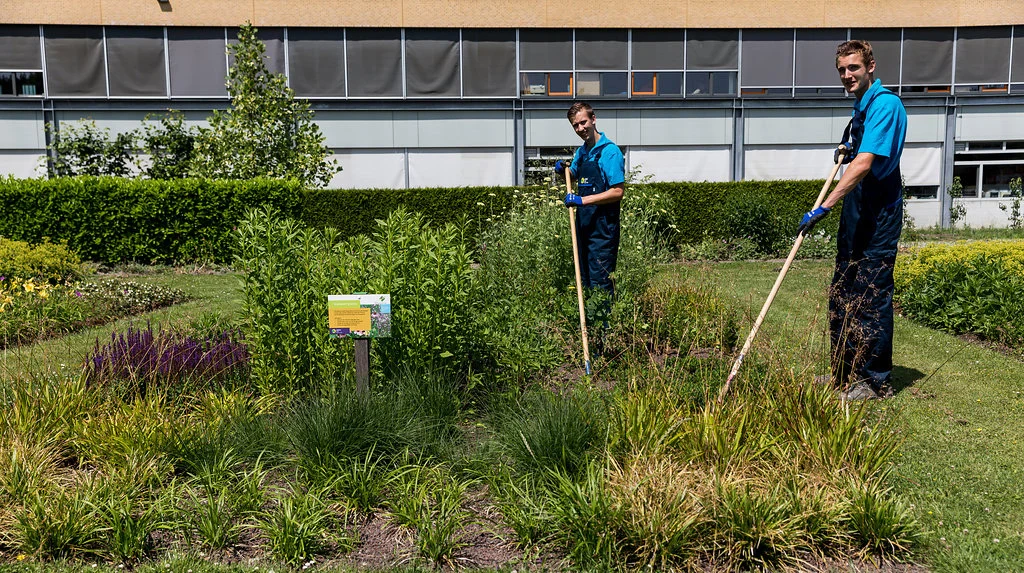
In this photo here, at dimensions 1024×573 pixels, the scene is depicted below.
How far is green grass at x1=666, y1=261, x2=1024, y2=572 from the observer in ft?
11.5

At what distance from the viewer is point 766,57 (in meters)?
21.2

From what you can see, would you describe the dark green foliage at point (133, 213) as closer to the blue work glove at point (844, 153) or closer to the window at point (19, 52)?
the window at point (19, 52)

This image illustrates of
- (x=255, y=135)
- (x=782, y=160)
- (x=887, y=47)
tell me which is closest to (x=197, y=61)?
(x=255, y=135)

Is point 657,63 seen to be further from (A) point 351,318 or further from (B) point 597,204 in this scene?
(A) point 351,318

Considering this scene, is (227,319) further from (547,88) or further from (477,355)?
(547,88)

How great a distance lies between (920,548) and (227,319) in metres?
4.99

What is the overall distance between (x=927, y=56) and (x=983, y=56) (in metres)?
1.45

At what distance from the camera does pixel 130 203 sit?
13812 mm

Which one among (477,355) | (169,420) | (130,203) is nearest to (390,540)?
(169,420)

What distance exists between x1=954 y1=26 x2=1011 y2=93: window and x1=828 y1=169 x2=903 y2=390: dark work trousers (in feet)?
62.8

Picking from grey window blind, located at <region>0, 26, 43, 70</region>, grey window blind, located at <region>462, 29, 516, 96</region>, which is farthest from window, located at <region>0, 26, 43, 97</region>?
grey window blind, located at <region>462, 29, 516, 96</region>

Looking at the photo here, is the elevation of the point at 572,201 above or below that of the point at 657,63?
below

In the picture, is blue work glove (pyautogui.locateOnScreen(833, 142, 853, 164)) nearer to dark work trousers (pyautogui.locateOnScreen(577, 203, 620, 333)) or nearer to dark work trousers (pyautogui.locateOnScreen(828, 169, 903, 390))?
dark work trousers (pyautogui.locateOnScreen(828, 169, 903, 390))

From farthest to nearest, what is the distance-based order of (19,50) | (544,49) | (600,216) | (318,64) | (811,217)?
(544,49)
(318,64)
(19,50)
(600,216)
(811,217)
